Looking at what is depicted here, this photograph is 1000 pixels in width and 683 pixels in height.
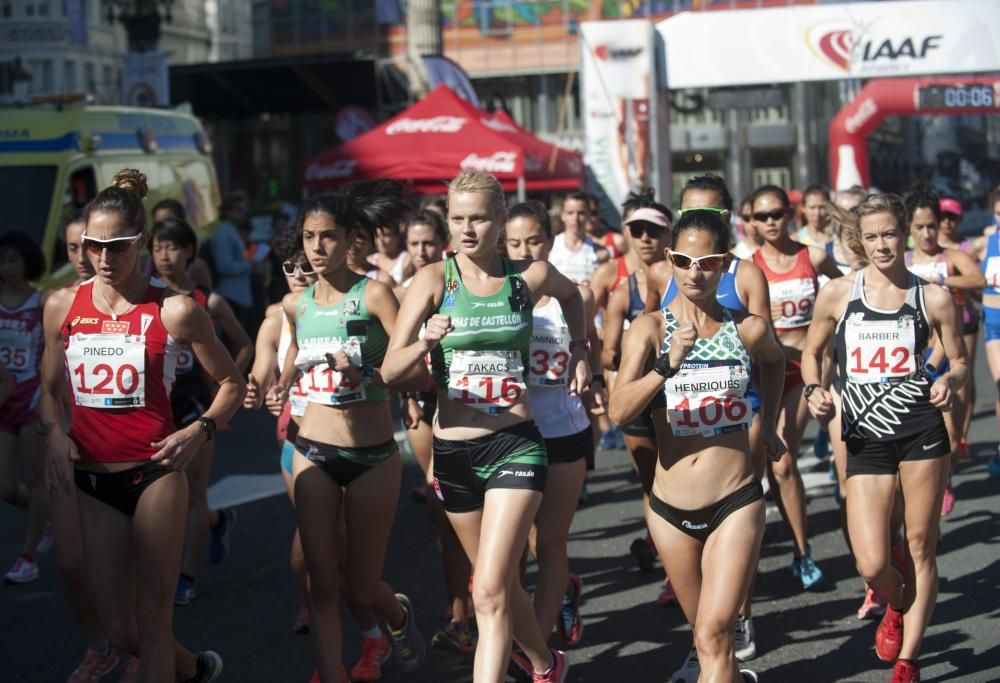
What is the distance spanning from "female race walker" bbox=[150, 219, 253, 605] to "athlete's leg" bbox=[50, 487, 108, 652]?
4.56ft

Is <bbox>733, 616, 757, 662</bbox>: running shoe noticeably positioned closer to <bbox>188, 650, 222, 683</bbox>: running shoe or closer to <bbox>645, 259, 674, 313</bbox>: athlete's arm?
<bbox>645, 259, 674, 313</bbox>: athlete's arm

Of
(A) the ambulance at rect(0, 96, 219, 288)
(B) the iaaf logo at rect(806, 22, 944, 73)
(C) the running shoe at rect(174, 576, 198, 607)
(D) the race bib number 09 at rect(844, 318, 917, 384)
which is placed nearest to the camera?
(D) the race bib number 09 at rect(844, 318, 917, 384)

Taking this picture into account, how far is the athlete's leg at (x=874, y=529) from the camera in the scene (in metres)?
5.61

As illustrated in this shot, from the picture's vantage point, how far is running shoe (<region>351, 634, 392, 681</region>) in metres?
6.00

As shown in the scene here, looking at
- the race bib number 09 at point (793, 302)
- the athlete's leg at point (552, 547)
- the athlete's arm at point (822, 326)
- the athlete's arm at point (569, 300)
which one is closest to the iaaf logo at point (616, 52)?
the race bib number 09 at point (793, 302)

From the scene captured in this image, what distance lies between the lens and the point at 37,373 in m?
8.03

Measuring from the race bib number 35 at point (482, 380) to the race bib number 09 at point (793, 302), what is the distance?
10.4ft

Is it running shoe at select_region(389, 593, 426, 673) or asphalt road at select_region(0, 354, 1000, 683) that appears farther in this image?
asphalt road at select_region(0, 354, 1000, 683)

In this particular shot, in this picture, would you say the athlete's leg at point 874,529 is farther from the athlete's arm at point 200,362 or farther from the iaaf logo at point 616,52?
the iaaf logo at point 616,52

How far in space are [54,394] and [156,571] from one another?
0.82 meters

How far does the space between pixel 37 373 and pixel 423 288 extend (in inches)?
141

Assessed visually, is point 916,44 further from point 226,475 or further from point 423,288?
point 423,288

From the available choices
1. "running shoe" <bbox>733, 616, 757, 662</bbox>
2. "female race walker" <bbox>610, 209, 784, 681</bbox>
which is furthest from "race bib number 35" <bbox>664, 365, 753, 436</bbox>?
"running shoe" <bbox>733, 616, 757, 662</bbox>

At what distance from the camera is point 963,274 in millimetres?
9492
